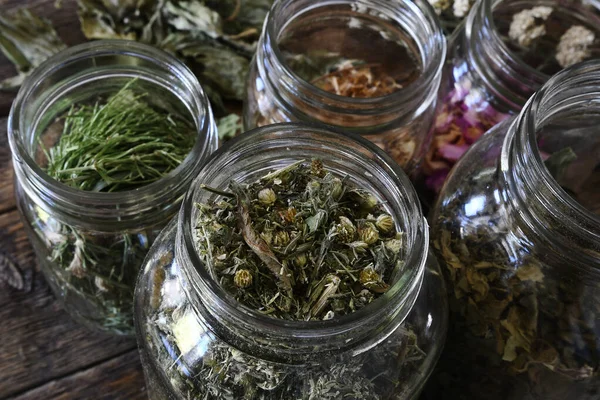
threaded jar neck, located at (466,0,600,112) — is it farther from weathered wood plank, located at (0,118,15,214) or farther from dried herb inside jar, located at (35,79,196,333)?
weathered wood plank, located at (0,118,15,214)

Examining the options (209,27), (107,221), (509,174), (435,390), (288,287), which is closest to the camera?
(288,287)

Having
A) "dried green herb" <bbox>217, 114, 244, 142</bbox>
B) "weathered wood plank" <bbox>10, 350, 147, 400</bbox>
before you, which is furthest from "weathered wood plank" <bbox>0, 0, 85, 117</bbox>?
"weathered wood plank" <bbox>10, 350, 147, 400</bbox>

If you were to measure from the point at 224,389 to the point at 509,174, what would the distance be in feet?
1.34

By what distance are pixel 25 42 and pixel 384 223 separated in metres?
0.79

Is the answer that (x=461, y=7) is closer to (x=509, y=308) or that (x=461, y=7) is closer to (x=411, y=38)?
(x=411, y=38)

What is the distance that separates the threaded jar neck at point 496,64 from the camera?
1.05m

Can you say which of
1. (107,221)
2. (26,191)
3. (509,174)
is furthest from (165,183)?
(509,174)

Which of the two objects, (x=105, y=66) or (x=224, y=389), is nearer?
(x=224, y=389)

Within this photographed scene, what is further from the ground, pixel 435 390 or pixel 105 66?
pixel 105 66

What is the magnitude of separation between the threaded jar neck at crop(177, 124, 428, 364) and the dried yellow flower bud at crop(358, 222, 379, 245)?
0.11 feet

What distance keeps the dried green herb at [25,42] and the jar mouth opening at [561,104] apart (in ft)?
2.71

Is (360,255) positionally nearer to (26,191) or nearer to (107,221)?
(107,221)

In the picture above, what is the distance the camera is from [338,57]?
1215 millimetres

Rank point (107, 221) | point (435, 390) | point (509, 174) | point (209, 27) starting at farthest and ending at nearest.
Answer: point (209, 27)
point (435, 390)
point (107, 221)
point (509, 174)
